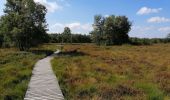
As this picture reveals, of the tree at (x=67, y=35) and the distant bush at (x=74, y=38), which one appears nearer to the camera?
the tree at (x=67, y=35)

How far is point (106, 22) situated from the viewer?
101500mm

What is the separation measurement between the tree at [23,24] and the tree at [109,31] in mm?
51783

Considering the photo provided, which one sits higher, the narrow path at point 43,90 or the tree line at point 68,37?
the tree line at point 68,37

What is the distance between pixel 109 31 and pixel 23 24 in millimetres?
56324

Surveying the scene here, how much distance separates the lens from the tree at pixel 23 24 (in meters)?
45.7

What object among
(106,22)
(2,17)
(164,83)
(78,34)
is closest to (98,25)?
(106,22)

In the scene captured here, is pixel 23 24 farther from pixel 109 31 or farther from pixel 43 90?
pixel 109 31

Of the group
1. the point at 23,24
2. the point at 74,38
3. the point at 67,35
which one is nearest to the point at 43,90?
the point at 23,24

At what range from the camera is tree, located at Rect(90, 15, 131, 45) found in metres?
A: 99.4

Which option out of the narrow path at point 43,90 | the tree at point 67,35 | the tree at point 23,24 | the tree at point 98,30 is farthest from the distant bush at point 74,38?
the narrow path at point 43,90

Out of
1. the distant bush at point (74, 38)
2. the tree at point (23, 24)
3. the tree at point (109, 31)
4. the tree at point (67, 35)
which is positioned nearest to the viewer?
the tree at point (23, 24)

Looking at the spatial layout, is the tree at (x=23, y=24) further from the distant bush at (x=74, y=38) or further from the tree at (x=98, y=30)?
the distant bush at (x=74, y=38)

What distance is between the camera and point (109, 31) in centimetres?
9931

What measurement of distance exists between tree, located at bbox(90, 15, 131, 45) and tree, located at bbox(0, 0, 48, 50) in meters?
51.8
